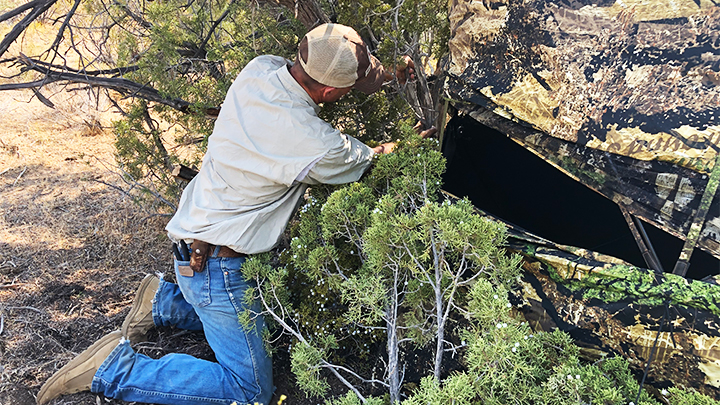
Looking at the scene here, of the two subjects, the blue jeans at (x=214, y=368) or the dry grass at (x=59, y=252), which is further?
the dry grass at (x=59, y=252)

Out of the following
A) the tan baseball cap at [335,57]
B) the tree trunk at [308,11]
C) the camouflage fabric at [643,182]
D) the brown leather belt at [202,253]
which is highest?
the tree trunk at [308,11]

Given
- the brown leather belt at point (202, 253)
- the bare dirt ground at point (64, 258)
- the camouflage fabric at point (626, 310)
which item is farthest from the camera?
the bare dirt ground at point (64, 258)

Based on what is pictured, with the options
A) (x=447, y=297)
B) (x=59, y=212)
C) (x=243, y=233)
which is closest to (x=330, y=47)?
(x=243, y=233)

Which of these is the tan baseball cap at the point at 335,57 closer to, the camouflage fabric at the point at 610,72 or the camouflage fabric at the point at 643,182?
the camouflage fabric at the point at 610,72

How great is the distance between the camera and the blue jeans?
236cm

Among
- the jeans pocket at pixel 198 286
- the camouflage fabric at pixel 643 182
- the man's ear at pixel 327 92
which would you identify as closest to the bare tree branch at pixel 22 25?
the jeans pocket at pixel 198 286

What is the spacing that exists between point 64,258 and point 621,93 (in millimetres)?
3986

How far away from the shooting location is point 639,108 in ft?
5.65

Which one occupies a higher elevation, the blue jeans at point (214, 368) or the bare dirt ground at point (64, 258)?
the blue jeans at point (214, 368)

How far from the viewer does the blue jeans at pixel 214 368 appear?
2363mm

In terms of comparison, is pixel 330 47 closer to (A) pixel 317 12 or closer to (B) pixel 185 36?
(A) pixel 317 12

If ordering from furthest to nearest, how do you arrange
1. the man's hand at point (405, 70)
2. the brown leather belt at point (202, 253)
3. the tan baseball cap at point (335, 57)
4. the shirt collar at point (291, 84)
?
the man's hand at point (405, 70) → the brown leather belt at point (202, 253) → the shirt collar at point (291, 84) → the tan baseball cap at point (335, 57)

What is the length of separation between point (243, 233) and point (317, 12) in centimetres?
133

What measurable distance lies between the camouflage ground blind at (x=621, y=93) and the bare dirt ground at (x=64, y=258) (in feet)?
5.94
